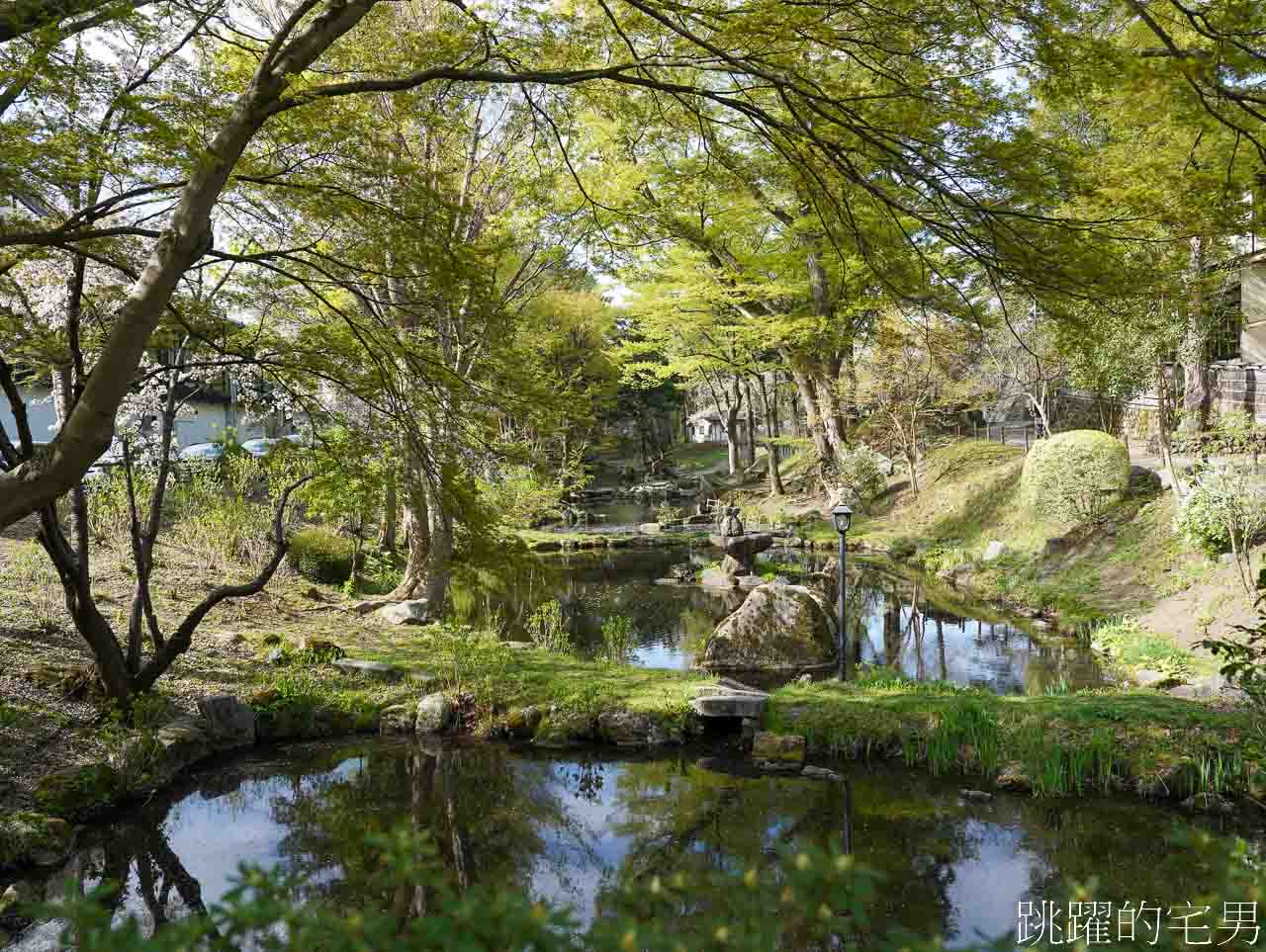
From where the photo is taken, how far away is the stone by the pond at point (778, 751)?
632cm

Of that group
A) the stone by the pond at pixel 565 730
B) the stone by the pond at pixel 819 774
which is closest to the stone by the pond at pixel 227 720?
the stone by the pond at pixel 565 730

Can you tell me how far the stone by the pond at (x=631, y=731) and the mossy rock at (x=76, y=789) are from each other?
3498 millimetres

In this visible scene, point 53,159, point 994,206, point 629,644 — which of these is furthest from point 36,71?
point 629,644

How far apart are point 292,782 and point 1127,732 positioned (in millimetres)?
6084

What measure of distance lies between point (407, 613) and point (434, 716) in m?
3.31

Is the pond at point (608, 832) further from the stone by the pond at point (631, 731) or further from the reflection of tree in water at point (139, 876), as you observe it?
the stone by the pond at point (631, 731)

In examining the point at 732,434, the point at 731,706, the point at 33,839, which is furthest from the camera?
the point at 732,434

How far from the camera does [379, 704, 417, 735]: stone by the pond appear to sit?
709 centimetres

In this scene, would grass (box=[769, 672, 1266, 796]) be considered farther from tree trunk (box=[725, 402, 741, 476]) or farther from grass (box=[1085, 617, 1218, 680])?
tree trunk (box=[725, 402, 741, 476])

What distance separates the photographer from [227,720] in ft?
21.6

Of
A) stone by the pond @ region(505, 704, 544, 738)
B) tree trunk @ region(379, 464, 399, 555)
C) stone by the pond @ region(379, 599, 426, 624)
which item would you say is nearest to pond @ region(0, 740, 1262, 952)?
stone by the pond @ region(505, 704, 544, 738)

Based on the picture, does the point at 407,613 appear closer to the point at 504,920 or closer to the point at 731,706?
the point at 731,706

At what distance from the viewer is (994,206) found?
4.25m

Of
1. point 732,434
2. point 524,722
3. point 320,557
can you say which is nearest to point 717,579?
point 320,557
